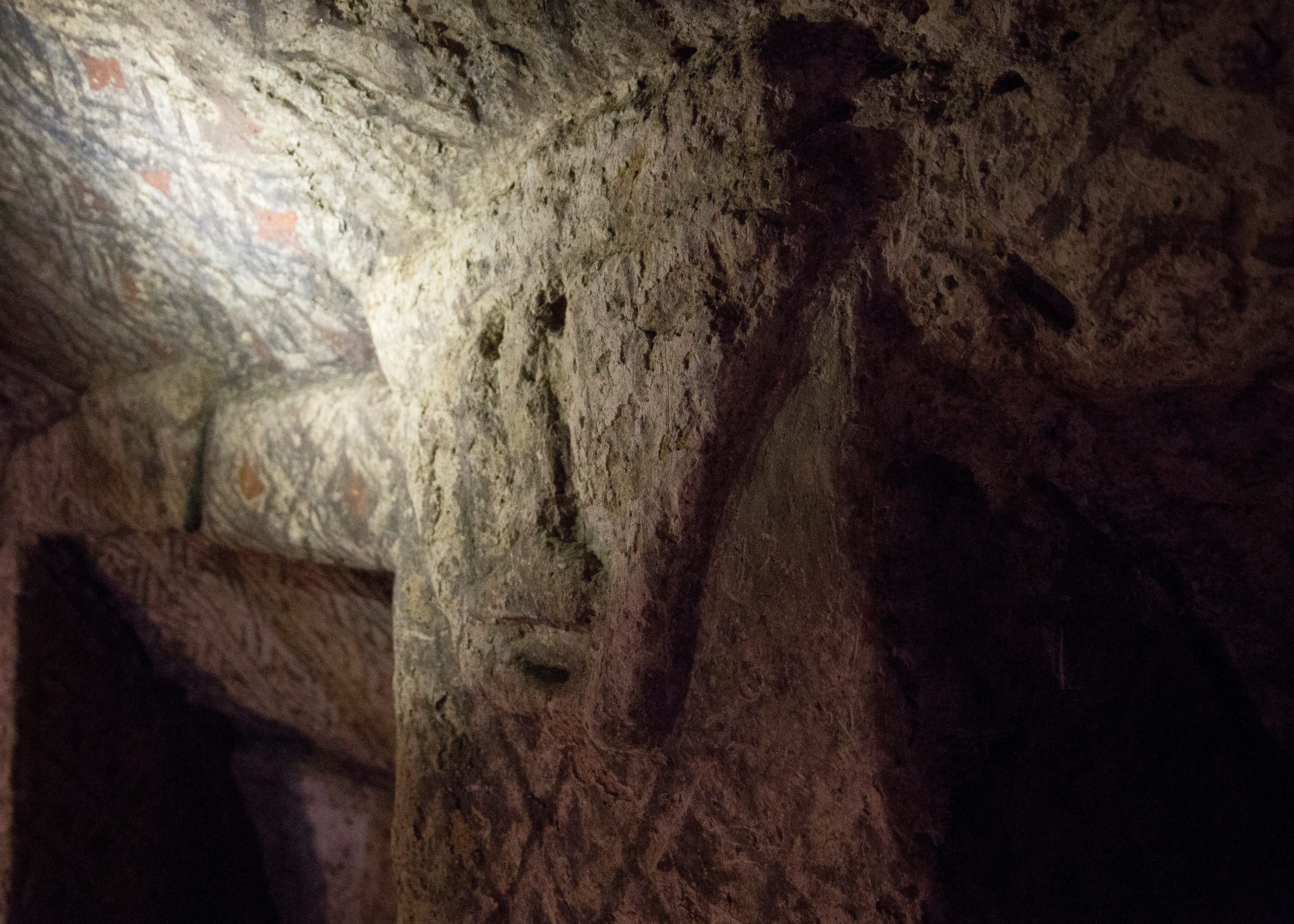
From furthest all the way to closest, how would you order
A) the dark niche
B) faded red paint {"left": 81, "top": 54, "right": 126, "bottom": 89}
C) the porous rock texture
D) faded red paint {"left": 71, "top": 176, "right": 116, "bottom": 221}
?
the dark niche → faded red paint {"left": 71, "top": 176, "right": 116, "bottom": 221} → faded red paint {"left": 81, "top": 54, "right": 126, "bottom": 89} → the porous rock texture

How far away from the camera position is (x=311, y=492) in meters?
1.38

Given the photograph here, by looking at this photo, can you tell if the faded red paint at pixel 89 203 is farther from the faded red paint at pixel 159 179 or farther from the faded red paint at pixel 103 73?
the faded red paint at pixel 103 73

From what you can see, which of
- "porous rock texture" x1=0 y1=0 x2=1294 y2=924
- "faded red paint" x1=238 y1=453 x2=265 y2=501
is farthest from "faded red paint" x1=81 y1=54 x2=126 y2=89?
"faded red paint" x1=238 y1=453 x2=265 y2=501

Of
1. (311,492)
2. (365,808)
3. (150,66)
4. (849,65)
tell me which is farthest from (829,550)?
(365,808)

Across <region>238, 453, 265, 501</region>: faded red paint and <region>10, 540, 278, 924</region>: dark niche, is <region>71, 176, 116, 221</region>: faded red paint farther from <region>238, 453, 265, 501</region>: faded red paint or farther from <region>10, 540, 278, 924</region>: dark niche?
<region>10, 540, 278, 924</region>: dark niche

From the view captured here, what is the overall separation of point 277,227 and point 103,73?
0.86 ft

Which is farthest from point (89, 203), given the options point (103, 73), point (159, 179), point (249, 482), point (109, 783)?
point (109, 783)

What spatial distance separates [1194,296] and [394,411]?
0.97 m

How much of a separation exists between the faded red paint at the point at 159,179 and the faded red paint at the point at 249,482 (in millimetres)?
401

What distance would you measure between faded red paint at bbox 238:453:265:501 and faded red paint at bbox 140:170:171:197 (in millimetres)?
401

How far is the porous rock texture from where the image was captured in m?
0.64

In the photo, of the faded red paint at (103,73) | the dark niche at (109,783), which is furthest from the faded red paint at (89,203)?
the dark niche at (109,783)

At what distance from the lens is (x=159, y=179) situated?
51.3 inches

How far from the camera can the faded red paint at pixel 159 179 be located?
4.23ft
